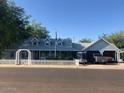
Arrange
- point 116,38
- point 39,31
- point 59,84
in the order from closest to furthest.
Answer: point 59,84, point 39,31, point 116,38

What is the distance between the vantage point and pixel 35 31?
7969cm

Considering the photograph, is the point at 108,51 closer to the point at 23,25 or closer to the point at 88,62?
the point at 88,62

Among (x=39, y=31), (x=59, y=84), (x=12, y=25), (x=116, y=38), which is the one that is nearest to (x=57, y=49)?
(x=12, y=25)

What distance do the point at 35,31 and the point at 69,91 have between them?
6745cm

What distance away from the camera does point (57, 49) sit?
6059 cm

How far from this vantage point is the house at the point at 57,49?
2365 inches

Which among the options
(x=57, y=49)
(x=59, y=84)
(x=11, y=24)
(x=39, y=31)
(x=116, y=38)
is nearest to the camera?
(x=59, y=84)

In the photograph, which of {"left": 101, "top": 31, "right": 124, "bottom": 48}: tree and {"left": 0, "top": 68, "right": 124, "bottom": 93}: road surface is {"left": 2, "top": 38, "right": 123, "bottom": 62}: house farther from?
{"left": 0, "top": 68, "right": 124, "bottom": 93}: road surface

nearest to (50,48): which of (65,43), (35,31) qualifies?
(65,43)

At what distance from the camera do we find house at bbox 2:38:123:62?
60062mm

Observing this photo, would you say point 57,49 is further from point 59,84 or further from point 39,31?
point 59,84

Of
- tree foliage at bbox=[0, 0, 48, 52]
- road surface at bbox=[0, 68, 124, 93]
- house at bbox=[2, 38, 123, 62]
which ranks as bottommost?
road surface at bbox=[0, 68, 124, 93]

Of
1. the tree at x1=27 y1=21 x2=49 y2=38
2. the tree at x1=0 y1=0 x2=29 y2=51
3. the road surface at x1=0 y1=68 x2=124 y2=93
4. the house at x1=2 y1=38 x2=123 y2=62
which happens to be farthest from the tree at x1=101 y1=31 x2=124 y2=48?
the road surface at x1=0 y1=68 x2=124 y2=93

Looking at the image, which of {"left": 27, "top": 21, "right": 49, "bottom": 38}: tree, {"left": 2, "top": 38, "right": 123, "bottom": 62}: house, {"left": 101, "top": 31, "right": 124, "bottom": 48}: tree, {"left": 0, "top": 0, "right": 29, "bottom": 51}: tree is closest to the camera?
{"left": 0, "top": 0, "right": 29, "bottom": 51}: tree
